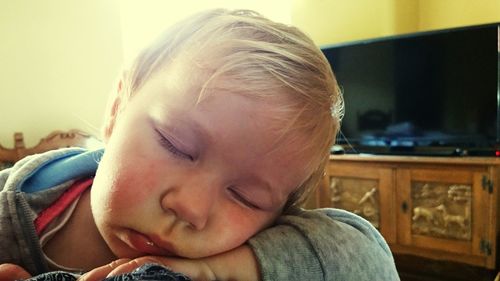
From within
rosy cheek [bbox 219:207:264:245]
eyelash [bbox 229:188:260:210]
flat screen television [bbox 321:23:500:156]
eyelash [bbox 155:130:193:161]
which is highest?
eyelash [bbox 155:130:193:161]

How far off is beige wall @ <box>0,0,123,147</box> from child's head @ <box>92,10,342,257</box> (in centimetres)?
174

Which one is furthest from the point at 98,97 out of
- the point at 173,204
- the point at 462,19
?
the point at 462,19

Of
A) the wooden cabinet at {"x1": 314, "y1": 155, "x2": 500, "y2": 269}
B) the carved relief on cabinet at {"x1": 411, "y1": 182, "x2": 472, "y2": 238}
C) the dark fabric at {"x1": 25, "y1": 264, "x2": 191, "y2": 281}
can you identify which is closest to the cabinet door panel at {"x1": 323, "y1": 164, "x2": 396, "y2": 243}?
the wooden cabinet at {"x1": 314, "y1": 155, "x2": 500, "y2": 269}

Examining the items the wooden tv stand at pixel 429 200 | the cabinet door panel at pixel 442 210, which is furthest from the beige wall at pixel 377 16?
the cabinet door panel at pixel 442 210

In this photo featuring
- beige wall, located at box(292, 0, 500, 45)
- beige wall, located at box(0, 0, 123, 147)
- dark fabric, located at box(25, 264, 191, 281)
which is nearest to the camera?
dark fabric, located at box(25, 264, 191, 281)

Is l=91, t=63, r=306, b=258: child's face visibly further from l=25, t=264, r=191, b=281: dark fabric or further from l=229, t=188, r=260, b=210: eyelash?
l=25, t=264, r=191, b=281: dark fabric

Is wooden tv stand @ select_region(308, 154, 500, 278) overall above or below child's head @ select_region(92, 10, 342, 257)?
below

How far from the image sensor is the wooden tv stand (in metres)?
2.01

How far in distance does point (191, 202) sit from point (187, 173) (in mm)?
29

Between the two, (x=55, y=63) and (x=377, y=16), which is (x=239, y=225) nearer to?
(x=55, y=63)

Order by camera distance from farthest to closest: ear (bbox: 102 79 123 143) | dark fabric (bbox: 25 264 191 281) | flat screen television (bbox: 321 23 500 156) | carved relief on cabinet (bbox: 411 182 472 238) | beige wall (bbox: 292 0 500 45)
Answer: beige wall (bbox: 292 0 500 45) → flat screen television (bbox: 321 23 500 156) → carved relief on cabinet (bbox: 411 182 472 238) → ear (bbox: 102 79 123 143) → dark fabric (bbox: 25 264 191 281)

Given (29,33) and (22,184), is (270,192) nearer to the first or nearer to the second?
(22,184)

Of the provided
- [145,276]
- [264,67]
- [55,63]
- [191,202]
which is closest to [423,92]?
[55,63]

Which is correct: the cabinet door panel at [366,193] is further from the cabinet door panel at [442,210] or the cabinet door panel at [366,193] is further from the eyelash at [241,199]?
the eyelash at [241,199]
